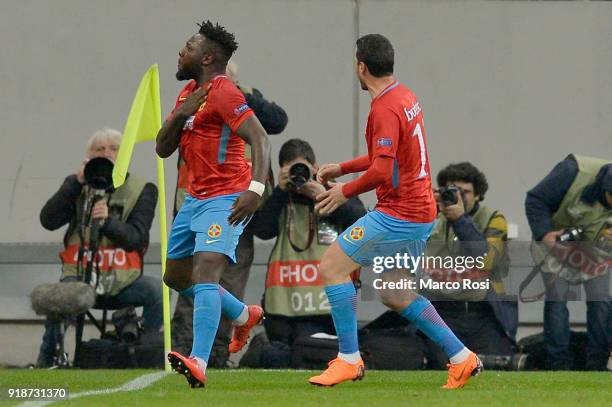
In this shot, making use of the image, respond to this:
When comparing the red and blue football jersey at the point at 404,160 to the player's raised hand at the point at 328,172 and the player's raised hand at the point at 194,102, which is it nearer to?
the player's raised hand at the point at 328,172

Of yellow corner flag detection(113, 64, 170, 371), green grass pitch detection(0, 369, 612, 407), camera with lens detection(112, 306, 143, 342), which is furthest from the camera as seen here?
camera with lens detection(112, 306, 143, 342)

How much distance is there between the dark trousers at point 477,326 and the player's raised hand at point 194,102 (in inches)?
125

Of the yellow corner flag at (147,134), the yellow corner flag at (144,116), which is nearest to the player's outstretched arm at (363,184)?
the yellow corner flag at (147,134)

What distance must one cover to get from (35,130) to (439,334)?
182 inches

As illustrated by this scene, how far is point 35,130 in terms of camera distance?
12.0 m

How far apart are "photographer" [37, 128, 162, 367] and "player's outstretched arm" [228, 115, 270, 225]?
3.03 m

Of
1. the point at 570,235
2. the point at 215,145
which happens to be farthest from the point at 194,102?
the point at 570,235

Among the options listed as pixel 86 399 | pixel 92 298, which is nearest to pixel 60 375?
pixel 92 298

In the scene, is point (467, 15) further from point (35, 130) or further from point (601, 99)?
point (35, 130)

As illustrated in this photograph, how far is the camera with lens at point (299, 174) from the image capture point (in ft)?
35.6

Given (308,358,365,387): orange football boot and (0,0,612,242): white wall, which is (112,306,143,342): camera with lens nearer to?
(0,0,612,242): white wall

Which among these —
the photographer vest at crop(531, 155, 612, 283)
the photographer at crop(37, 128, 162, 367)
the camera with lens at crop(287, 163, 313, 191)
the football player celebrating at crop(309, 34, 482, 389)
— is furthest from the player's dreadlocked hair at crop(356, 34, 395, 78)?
the photographer at crop(37, 128, 162, 367)

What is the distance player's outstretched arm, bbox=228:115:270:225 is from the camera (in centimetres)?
809

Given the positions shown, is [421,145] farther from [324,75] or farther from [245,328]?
[324,75]
